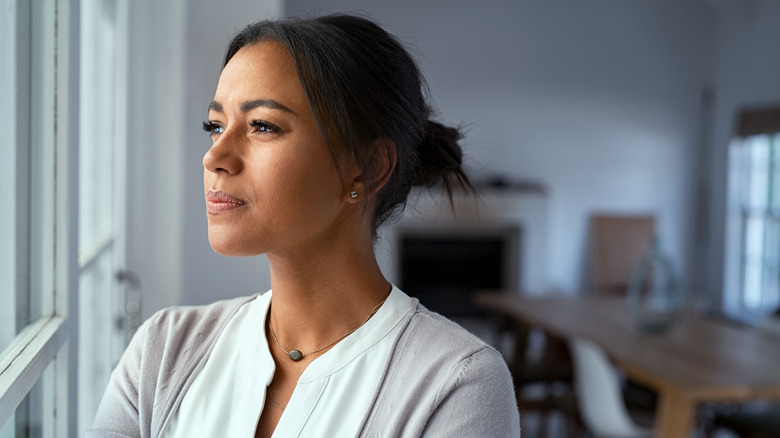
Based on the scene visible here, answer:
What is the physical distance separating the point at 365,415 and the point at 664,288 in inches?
110

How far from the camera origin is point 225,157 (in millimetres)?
951

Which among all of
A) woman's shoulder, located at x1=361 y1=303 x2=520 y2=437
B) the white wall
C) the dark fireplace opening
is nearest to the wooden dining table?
woman's shoulder, located at x1=361 y1=303 x2=520 y2=437

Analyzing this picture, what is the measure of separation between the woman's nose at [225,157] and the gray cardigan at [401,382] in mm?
270

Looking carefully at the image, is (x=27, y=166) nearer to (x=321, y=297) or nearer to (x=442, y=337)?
(x=321, y=297)

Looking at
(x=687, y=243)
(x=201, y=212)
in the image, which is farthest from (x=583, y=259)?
(x=201, y=212)

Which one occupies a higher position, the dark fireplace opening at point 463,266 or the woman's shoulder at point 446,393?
the woman's shoulder at point 446,393

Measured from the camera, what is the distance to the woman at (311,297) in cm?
95

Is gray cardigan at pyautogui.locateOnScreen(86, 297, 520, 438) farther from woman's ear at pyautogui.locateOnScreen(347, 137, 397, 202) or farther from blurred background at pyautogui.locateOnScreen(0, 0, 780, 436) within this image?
blurred background at pyautogui.locateOnScreen(0, 0, 780, 436)

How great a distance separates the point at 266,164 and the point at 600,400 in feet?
7.88

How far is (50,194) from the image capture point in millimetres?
1103

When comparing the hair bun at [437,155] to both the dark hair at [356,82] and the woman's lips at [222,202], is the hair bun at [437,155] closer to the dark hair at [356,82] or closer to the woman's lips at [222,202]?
the dark hair at [356,82]

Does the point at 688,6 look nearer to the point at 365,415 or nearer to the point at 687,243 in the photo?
the point at 687,243

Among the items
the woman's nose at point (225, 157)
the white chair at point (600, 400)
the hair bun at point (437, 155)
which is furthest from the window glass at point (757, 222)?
the woman's nose at point (225, 157)

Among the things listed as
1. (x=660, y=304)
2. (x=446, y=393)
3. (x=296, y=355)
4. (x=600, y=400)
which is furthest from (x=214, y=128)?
(x=660, y=304)
